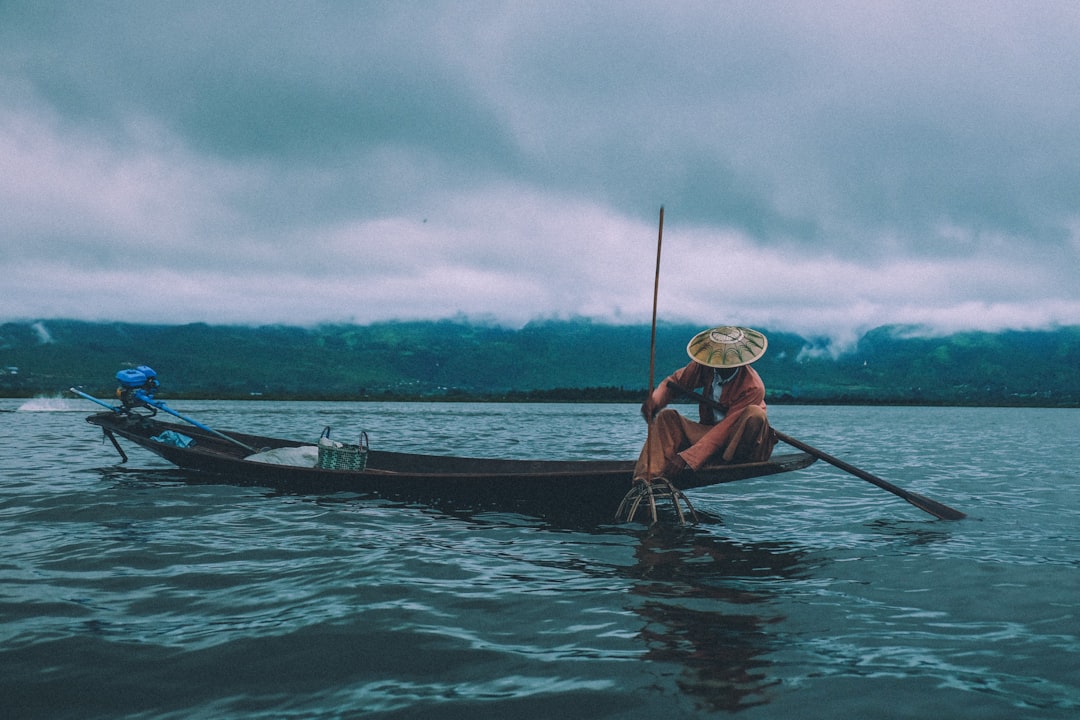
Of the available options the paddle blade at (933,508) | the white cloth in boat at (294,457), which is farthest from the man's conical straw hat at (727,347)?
the white cloth in boat at (294,457)

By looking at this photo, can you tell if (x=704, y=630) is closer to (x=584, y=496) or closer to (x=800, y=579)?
(x=800, y=579)

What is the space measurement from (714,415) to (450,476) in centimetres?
450

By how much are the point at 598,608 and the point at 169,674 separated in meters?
3.60

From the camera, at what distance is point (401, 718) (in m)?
4.53

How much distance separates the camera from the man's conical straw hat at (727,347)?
10.0 metres

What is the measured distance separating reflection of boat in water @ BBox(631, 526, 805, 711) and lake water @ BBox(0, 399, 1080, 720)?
0.10 ft

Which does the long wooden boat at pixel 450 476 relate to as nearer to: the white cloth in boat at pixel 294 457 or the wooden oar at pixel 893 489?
the wooden oar at pixel 893 489

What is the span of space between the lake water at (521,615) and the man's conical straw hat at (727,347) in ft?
8.38

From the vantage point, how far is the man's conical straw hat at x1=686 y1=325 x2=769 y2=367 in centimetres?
1003

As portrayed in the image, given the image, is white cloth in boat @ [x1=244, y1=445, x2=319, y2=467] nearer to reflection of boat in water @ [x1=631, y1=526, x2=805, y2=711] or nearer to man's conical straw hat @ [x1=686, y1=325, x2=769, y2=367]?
reflection of boat in water @ [x1=631, y1=526, x2=805, y2=711]

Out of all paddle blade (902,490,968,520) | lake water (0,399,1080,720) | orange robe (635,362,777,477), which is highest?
orange robe (635,362,777,477)

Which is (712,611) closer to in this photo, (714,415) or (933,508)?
(714,415)

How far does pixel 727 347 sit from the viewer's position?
10.2m

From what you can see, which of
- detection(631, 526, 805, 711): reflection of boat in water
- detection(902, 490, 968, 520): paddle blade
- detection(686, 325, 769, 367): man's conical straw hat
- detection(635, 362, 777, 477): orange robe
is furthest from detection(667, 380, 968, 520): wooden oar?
detection(631, 526, 805, 711): reflection of boat in water
